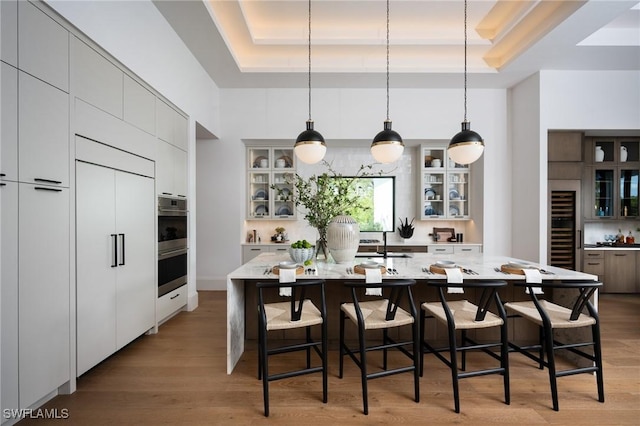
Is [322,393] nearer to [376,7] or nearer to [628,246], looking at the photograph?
[376,7]

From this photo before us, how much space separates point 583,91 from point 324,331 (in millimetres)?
5166

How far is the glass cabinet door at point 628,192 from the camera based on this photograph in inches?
206

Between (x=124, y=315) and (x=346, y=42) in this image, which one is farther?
(x=346, y=42)

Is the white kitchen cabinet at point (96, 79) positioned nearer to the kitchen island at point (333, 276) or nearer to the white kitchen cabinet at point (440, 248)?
the kitchen island at point (333, 276)

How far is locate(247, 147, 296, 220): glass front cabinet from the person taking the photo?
5.57 meters

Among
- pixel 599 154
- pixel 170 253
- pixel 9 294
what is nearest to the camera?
pixel 9 294

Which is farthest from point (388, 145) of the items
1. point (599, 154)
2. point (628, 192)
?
point (628, 192)

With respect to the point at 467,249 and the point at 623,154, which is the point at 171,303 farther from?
the point at 623,154

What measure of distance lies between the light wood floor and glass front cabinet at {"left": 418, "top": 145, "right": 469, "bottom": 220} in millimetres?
2921

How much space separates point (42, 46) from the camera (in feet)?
6.68

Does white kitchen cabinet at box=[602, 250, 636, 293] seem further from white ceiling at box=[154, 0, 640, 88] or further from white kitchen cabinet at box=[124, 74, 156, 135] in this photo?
white kitchen cabinet at box=[124, 74, 156, 135]

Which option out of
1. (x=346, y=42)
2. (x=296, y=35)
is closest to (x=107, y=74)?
(x=296, y=35)

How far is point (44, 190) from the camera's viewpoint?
80.6 inches

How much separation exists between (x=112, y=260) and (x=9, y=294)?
0.90m
